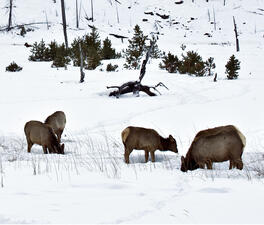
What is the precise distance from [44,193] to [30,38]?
A: 107ft

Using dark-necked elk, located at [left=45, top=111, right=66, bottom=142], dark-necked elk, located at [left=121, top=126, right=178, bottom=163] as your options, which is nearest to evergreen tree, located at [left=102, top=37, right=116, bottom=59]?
dark-necked elk, located at [left=45, top=111, right=66, bottom=142]

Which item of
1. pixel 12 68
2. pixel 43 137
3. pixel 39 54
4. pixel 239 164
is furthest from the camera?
pixel 39 54

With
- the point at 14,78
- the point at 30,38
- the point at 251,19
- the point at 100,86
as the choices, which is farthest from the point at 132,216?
the point at 251,19

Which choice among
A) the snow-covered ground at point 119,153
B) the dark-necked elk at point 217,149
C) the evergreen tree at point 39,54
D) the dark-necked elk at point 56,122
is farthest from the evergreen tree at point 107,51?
the dark-necked elk at point 217,149

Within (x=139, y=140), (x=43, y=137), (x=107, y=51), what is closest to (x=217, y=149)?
(x=139, y=140)

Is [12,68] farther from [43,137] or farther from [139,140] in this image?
[139,140]

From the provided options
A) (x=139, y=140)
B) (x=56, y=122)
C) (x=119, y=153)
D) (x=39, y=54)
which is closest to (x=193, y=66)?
(x=39, y=54)

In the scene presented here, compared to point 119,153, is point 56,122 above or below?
above

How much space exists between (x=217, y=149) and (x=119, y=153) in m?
2.23

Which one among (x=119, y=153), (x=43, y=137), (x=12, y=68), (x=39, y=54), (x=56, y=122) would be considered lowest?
(x=119, y=153)

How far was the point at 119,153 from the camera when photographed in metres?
6.32

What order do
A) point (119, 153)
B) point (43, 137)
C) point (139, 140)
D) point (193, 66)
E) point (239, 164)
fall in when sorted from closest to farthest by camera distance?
point (239, 164), point (139, 140), point (43, 137), point (119, 153), point (193, 66)

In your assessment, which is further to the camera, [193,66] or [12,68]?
[193,66]

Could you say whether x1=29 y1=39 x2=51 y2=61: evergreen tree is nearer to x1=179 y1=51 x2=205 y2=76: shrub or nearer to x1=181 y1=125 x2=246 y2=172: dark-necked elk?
x1=179 y1=51 x2=205 y2=76: shrub
